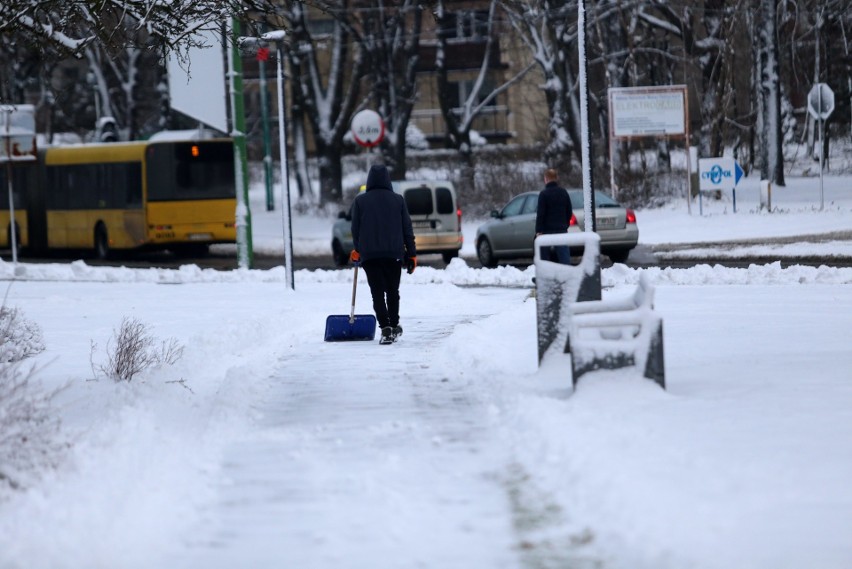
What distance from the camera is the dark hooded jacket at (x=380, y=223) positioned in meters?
14.5

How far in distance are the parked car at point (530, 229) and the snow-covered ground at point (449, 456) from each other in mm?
11481

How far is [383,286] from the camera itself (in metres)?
14.7

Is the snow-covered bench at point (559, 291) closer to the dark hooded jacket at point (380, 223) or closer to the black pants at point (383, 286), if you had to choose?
the dark hooded jacket at point (380, 223)

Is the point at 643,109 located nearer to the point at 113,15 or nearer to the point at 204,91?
the point at 204,91

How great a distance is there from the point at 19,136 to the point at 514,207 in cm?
961

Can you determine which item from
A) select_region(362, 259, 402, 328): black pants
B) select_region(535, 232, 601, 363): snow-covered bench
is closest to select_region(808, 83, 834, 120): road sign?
select_region(362, 259, 402, 328): black pants

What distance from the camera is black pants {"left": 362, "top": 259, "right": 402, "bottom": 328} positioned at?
14.5 m

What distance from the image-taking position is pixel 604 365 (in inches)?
379

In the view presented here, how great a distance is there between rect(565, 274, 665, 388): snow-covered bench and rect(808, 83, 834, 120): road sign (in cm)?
2653

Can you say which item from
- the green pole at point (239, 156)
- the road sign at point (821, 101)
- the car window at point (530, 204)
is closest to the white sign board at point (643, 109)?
the road sign at point (821, 101)

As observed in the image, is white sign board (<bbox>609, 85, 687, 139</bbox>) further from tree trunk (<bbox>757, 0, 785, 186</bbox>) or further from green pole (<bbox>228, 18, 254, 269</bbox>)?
green pole (<bbox>228, 18, 254, 269</bbox>)

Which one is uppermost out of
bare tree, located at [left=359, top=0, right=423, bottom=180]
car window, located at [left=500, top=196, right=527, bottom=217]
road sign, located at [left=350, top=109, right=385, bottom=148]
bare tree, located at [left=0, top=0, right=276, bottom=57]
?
bare tree, located at [left=359, top=0, right=423, bottom=180]

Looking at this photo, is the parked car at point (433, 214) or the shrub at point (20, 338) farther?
the parked car at point (433, 214)

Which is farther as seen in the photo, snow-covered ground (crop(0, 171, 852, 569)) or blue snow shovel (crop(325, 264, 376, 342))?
blue snow shovel (crop(325, 264, 376, 342))
